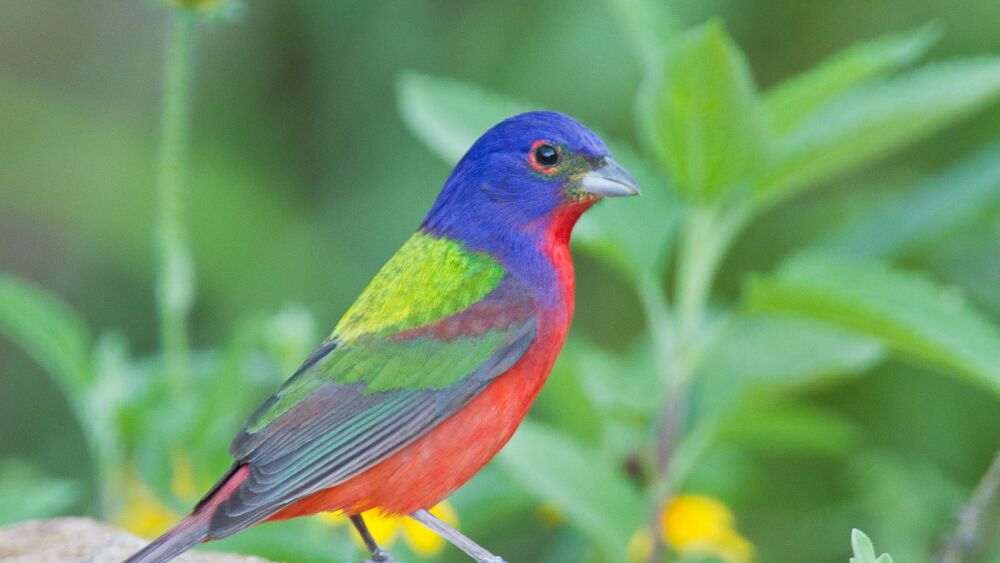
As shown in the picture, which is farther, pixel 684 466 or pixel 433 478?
pixel 684 466

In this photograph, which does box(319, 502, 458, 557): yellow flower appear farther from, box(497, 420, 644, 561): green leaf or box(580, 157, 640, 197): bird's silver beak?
box(580, 157, 640, 197): bird's silver beak

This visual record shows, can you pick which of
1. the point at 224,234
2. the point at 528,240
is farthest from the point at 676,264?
the point at 528,240

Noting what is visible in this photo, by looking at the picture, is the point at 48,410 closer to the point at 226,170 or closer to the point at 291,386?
the point at 226,170

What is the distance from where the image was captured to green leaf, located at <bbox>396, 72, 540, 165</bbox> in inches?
155

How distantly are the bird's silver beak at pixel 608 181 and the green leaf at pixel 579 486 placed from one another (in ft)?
2.73

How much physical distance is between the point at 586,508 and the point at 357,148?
3.14 metres

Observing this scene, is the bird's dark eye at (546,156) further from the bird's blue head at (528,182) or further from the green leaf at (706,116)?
the green leaf at (706,116)

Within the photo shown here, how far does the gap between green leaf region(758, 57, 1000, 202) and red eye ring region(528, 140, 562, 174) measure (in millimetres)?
847

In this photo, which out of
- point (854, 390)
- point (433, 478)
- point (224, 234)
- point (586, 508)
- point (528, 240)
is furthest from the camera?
point (224, 234)

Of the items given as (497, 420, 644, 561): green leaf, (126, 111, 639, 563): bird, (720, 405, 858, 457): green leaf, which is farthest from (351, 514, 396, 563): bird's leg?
(720, 405, 858, 457): green leaf

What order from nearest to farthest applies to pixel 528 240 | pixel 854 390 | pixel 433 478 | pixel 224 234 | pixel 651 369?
pixel 433 478
pixel 528 240
pixel 651 369
pixel 854 390
pixel 224 234

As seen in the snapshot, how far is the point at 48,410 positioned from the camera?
21.4 ft

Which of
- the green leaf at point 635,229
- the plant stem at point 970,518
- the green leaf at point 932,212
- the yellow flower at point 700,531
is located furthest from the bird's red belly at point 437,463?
the green leaf at point 932,212

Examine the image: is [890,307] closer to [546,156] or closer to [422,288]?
[546,156]
